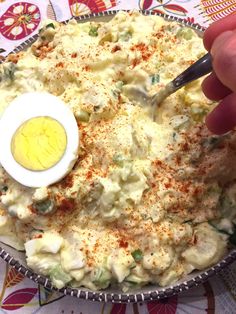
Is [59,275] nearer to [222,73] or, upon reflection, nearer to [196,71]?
[196,71]

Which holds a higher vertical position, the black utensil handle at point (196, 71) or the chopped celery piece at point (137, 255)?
the black utensil handle at point (196, 71)

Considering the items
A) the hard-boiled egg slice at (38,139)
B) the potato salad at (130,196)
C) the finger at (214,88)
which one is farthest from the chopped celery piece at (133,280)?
the finger at (214,88)

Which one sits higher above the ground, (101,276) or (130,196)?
(130,196)

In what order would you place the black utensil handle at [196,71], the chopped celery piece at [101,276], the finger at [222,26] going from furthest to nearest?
the chopped celery piece at [101,276] < the black utensil handle at [196,71] < the finger at [222,26]

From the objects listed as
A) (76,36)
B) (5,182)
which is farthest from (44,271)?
(76,36)

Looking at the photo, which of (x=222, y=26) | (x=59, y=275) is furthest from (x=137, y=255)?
(x=222, y=26)

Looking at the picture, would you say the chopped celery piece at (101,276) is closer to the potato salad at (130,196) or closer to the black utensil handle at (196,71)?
the potato salad at (130,196)
